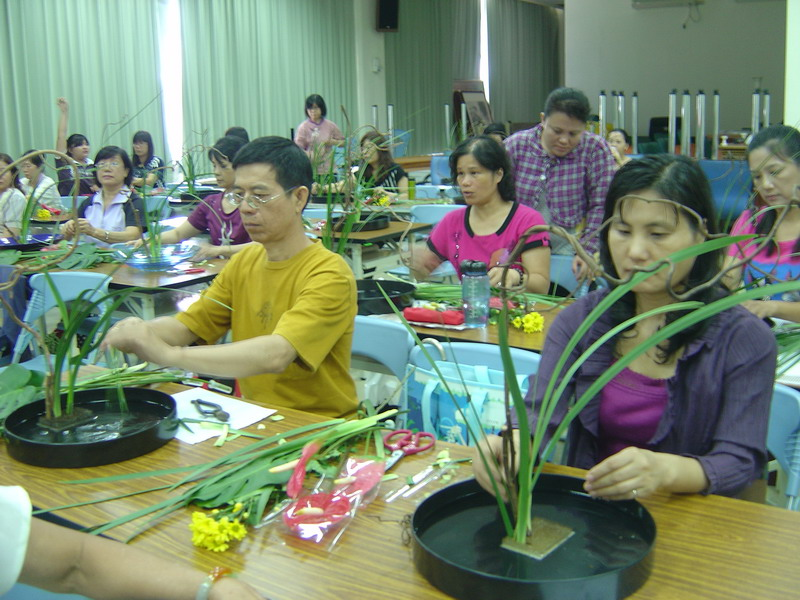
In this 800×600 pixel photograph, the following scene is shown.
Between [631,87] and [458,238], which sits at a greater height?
[631,87]

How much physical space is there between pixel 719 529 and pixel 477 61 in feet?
43.5

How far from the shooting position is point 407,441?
1539 millimetres

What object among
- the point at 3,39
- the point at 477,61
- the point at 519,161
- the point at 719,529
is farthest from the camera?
the point at 477,61

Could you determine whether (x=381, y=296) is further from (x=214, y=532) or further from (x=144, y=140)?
(x=144, y=140)

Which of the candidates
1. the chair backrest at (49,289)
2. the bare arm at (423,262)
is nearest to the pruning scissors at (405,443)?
the chair backrest at (49,289)

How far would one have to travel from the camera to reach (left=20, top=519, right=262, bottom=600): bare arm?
103 cm

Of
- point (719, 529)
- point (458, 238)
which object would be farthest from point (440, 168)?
point (719, 529)

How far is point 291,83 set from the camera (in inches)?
398

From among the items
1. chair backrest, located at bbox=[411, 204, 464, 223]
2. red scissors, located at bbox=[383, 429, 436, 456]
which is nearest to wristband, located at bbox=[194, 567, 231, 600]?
red scissors, located at bbox=[383, 429, 436, 456]

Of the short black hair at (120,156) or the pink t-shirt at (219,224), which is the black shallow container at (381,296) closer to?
the pink t-shirt at (219,224)

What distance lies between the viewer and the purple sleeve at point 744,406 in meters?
1.35

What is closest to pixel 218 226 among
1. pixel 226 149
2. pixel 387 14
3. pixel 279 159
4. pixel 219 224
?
pixel 219 224

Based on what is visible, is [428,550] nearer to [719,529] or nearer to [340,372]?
[719,529]

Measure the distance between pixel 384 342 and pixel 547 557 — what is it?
1.16 metres
